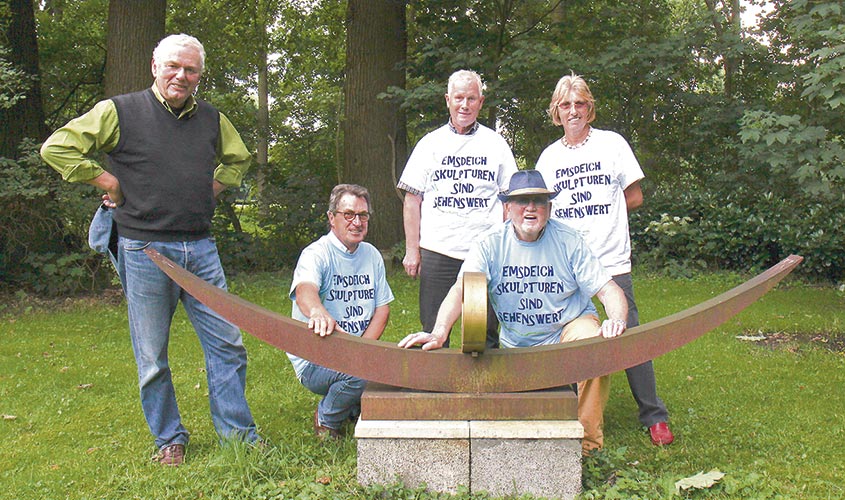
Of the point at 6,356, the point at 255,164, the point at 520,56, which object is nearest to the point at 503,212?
the point at 6,356

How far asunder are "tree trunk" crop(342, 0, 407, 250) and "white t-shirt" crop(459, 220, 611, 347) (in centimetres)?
692

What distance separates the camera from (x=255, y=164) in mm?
12180

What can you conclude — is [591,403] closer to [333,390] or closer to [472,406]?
[472,406]

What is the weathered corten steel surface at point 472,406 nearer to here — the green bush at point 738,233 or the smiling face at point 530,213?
the smiling face at point 530,213

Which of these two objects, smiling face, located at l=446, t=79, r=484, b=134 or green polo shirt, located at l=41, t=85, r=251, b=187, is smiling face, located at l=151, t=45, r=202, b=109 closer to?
green polo shirt, located at l=41, t=85, r=251, b=187

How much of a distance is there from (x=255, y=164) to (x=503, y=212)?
851 centimetres

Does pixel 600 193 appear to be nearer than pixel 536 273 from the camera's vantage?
No

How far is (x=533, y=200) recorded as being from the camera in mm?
3600

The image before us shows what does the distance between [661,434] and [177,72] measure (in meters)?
2.96

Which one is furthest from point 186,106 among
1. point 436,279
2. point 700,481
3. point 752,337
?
point 752,337

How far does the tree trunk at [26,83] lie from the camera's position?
9.60 m

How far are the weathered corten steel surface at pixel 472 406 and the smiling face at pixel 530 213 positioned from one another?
28.3 inches

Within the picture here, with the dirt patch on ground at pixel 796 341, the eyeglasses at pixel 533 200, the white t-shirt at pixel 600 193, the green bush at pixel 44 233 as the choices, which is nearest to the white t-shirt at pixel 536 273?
the eyeglasses at pixel 533 200

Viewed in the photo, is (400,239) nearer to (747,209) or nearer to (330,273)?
(747,209)
